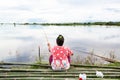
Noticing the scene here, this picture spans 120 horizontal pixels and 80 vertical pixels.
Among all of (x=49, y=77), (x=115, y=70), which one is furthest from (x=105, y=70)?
(x=49, y=77)

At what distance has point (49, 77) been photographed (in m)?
8.52

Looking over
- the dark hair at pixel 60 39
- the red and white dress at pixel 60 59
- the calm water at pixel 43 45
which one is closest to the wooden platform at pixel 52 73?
the red and white dress at pixel 60 59

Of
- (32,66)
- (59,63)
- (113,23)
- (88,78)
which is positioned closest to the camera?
(88,78)

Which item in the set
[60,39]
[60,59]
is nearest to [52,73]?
[60,59]

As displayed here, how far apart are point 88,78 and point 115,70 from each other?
106 centimetres

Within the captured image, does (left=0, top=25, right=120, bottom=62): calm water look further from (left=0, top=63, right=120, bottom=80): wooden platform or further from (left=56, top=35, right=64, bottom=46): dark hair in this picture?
(left=0, top=63, right=120, bottom=80): wooden platform

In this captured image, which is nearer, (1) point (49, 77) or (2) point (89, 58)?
(1) point (49, 77)

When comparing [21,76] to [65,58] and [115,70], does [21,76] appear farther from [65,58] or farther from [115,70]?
[115,70]

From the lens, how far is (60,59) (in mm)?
9148

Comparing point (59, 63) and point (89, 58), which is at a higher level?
point (59, 63)

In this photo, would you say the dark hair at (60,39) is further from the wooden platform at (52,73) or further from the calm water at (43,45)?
the calm water at (43,45)

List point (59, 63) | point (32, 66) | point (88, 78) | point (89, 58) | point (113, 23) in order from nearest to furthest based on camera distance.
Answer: point (88, 78) < point (59, 63) < point (32, 66) < point (89, 58) < point (113, 23)

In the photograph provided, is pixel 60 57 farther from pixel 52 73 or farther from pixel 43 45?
pixel 43 45

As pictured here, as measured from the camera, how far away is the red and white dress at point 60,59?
29.7ft
